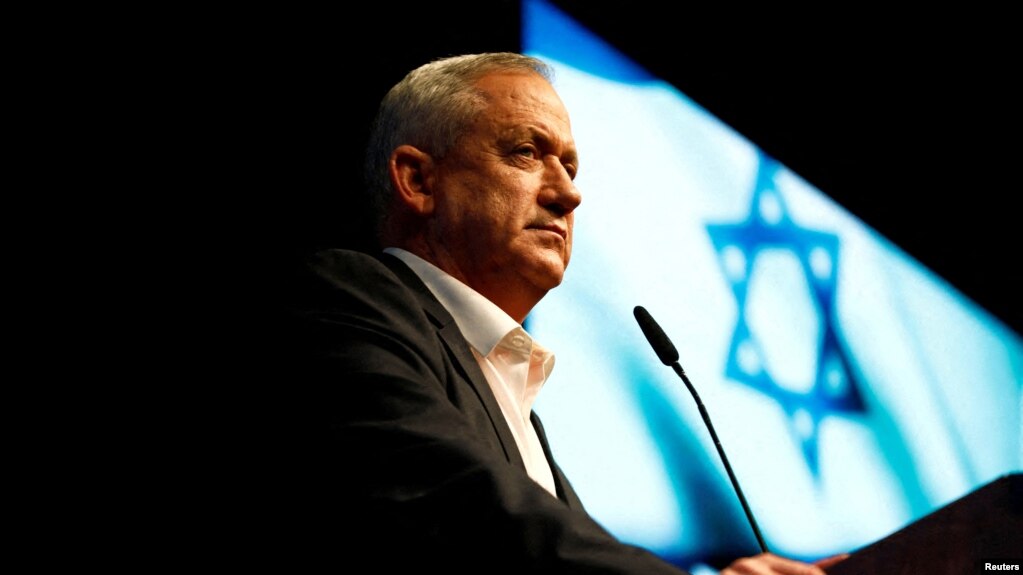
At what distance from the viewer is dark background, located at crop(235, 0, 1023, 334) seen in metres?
2.19

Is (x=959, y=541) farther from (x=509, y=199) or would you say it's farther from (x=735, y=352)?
(x=735, y=352)

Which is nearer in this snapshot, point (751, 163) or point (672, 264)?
point (672, 264)

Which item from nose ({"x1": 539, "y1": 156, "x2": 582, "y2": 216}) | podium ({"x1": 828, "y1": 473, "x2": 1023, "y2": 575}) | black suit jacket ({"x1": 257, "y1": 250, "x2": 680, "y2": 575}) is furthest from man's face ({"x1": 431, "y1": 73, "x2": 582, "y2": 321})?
podium ({"x1": 828, "y1": 473, "x2": 1023, "y2": 575})

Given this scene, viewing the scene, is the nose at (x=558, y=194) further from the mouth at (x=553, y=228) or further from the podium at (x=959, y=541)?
the podium at (x=959, y=541)

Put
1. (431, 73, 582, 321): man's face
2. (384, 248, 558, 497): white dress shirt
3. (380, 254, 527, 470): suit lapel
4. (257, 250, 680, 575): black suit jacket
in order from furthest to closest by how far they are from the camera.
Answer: (431, 73, 582, 321): man's face, (384, 248, 558, 497): white dress shirt, (380, 254, 527, 470): suit lapel, (257, 250, 680, 575): black suit jacket

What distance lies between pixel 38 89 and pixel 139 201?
241mm

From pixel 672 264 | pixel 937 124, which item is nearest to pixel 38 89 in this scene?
pixel 672 264

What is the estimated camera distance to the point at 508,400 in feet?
5.55

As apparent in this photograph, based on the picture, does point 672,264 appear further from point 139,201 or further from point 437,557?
point 437,557

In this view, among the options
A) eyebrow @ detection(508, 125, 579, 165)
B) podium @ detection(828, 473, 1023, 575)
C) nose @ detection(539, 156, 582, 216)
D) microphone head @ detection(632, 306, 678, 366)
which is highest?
eyebrow @ detection(508, 125, 579, 165)

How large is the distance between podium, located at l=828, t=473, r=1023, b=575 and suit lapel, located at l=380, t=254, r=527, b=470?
0.45 m

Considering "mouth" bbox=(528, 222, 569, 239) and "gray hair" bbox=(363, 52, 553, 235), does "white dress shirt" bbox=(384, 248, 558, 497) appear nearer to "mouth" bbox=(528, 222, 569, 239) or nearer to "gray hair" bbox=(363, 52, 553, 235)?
"mouth" bbox=(528, 222, 569, 239)

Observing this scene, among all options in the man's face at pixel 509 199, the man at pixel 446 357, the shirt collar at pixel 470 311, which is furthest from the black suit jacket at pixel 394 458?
the man's face at pixel 509 199

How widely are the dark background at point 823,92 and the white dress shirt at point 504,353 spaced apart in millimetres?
418
